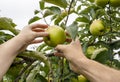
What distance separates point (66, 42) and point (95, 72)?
0.43m

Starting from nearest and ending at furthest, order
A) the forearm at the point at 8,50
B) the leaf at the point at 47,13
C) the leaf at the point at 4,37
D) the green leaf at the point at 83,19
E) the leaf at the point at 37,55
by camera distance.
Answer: the forearm at the point at 8,50, the leaf at the point at 37,55, the leaf at the point at 4,37, the leaf at the point at 47,13, the green leaf at the point at 83,19

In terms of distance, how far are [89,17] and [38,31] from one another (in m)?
0.56

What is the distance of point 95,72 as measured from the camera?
196 centimetres

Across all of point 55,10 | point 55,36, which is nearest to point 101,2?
point 55,10

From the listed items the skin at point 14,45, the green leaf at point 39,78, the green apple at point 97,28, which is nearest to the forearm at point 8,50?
the skin at point 14,45

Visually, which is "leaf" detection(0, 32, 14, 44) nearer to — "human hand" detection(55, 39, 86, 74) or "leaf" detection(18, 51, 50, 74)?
"leaf" detection(18, 51, 50, 74)

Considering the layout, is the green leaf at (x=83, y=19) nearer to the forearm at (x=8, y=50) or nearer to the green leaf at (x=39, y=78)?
the green leaf at (x=39, y=78)

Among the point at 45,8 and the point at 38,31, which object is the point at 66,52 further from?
the point at 45,8

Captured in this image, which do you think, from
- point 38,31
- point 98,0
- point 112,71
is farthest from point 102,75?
point 98,0

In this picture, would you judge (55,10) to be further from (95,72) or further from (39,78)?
(95,72)

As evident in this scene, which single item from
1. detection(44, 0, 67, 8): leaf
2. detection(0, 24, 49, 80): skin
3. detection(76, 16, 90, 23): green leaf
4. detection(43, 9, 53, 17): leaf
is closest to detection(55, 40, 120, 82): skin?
detection(0, 24, 49, 80): skin

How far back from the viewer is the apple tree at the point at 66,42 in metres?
2.13

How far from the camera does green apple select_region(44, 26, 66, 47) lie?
1.98 meters

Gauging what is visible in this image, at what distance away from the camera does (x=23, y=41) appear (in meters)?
1.93
